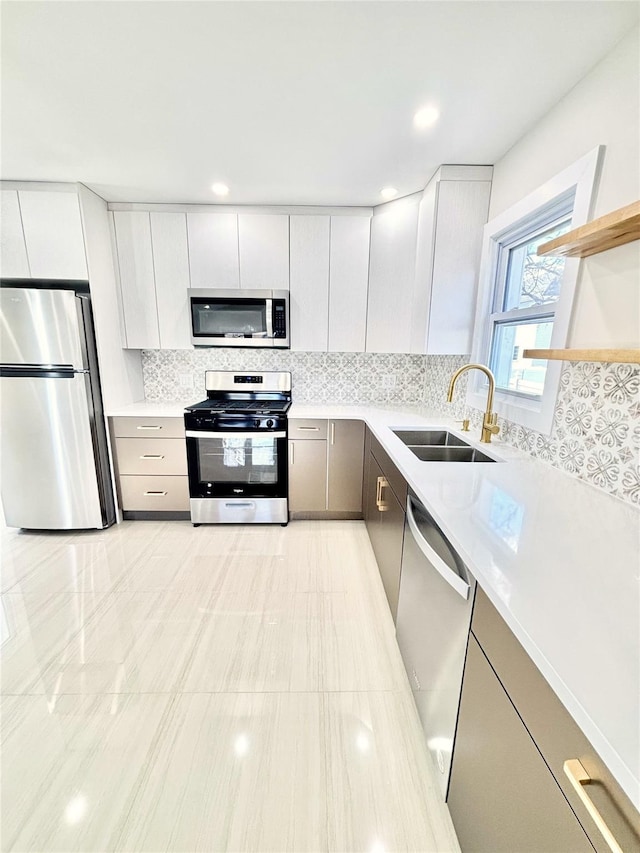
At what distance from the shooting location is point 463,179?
6.46ft

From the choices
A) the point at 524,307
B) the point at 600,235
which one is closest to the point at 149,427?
the point at 524,307

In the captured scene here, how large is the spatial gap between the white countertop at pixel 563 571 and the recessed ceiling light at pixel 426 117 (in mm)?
1578

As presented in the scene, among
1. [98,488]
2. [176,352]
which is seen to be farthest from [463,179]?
[98,488]

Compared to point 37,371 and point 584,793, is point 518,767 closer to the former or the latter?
point 584,793

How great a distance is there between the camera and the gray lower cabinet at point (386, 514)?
1.57m

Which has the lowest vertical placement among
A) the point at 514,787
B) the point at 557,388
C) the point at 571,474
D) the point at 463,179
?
the point at 514,787

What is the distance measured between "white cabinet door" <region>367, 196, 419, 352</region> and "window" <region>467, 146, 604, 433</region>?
0.57 metres

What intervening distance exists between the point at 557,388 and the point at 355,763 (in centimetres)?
160

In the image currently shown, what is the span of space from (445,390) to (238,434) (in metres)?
1.61

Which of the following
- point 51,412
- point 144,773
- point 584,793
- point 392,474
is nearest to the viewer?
point 584,793

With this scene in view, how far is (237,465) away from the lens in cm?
259

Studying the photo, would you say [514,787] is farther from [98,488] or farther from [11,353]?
[11,353]

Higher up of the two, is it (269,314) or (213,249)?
(213,249)

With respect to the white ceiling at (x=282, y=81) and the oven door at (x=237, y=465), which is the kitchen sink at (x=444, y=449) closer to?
the oven door at (x=237, y=465)
